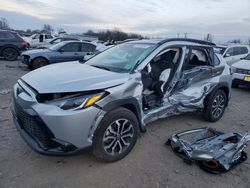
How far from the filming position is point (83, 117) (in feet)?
8.64

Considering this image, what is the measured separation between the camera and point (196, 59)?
4.57 metres

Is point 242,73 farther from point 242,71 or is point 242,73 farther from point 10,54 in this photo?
point 10,54

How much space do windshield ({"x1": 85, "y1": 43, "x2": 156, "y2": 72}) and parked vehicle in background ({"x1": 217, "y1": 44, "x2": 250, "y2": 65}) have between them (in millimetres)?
7892

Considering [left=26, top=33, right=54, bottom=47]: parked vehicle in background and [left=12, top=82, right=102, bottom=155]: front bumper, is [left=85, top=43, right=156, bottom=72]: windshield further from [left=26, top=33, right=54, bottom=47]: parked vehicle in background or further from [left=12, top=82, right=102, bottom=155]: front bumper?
[left=26, top=33, right=54, bottom=47]: parked vehicle in background

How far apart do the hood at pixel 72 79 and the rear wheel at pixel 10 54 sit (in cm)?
1054

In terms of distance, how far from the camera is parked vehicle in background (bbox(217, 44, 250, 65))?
1066cm

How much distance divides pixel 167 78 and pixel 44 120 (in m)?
2.24

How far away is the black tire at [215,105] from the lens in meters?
4.65

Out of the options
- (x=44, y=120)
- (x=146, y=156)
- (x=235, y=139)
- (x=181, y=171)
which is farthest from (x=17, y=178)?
(x=235, y=139)

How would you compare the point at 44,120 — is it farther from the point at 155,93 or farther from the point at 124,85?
the point at 155,93

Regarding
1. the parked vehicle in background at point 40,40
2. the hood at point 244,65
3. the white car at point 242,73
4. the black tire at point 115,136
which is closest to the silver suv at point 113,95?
the black tire at point 115,136

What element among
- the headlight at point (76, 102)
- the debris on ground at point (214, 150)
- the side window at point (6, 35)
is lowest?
the debris on ground at point (214, 150)

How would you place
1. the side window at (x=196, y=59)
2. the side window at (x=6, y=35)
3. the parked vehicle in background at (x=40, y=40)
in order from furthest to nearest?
the parked vehicle in background at (x=40, y=40)
the side window at (x=6, y=35)
the side window at (x=196, y=59)

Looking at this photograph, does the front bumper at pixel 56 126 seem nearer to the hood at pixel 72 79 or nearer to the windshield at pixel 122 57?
the hood at pixel 72 79
